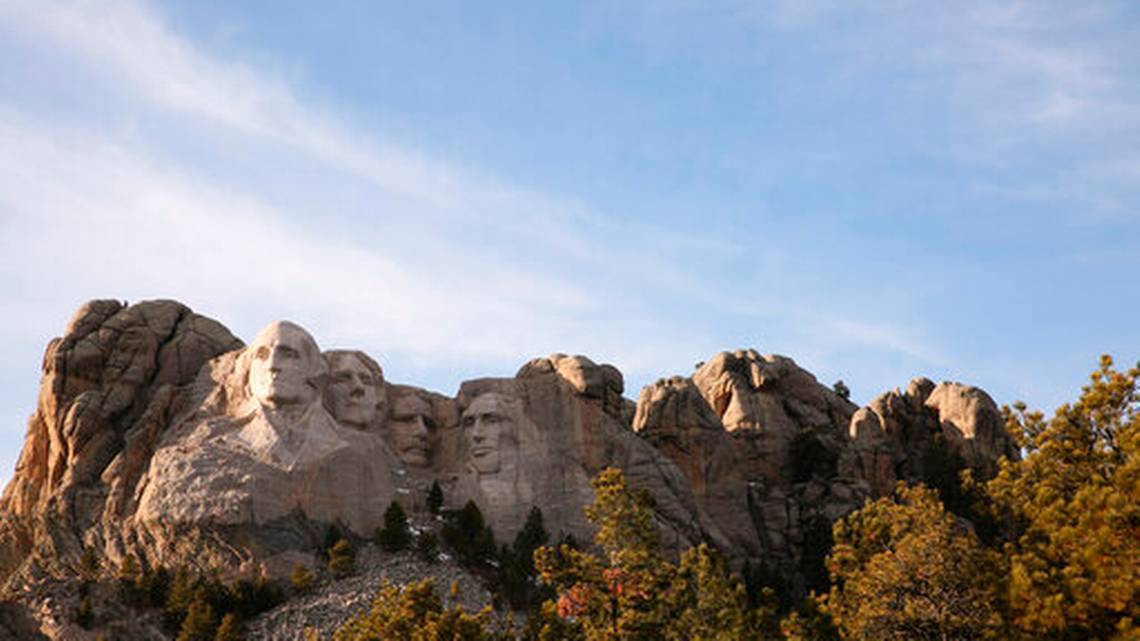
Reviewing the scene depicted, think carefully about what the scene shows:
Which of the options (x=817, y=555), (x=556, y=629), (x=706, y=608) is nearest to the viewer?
(x=556, y=629)

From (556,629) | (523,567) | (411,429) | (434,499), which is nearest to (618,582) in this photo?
(556,629)

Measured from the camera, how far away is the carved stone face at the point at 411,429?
88.1 meters

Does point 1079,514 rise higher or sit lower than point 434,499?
lower

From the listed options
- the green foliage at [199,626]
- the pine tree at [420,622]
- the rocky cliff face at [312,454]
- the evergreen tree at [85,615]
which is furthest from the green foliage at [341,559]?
the pine tree at [420,622]

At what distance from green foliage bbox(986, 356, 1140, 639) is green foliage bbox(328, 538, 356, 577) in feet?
→ 113

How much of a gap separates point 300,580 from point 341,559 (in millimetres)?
2264

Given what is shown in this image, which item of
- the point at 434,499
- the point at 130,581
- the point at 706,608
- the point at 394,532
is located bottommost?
the point at 706,608

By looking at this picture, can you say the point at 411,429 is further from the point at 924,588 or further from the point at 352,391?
the point at 924,588

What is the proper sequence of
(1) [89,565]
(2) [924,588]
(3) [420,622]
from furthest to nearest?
(1) [89,565] < (2) [924,588] < (3) [420,622]

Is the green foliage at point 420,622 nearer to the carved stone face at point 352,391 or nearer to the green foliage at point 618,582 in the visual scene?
the green foliage at point 618,582

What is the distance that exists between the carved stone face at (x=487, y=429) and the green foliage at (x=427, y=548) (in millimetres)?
8029

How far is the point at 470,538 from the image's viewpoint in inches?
3209

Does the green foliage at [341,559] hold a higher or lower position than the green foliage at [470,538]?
lower

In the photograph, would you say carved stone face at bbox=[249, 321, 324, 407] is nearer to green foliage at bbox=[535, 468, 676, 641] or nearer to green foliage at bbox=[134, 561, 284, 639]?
green foliage at bbox=[134, 561, 284, 639]
